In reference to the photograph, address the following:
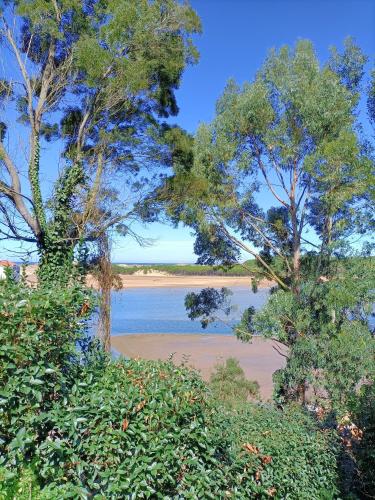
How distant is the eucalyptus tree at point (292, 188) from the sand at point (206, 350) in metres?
4.34

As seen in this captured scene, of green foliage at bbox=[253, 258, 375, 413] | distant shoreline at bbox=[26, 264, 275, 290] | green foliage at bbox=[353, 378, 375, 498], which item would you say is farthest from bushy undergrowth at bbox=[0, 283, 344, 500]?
distant shoreline at bbox=[26, 264, 275, 290]

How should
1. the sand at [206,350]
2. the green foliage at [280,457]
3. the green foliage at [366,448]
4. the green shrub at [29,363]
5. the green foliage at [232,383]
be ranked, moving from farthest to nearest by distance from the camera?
the sand at [206,350] < the green foliage at [232,383] < the green foliage at [366,448] < the green foliage at [280,457] < the green shrub at [29,363]

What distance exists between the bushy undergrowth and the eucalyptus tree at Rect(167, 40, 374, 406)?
790 centimetres

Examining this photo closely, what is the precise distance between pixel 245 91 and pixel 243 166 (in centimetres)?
210

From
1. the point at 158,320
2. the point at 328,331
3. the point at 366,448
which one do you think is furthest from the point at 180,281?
the point at 366,448

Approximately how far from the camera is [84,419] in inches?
87.4

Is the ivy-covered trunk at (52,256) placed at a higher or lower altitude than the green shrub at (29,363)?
higher

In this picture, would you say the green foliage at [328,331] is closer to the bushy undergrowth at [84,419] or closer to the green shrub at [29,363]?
the bushy undergrowth at [84,419]

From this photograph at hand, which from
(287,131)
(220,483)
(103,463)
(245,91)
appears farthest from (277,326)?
(103,463)

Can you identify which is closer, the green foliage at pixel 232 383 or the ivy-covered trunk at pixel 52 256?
Result: the ivy-covered trunk at pixel 52 256

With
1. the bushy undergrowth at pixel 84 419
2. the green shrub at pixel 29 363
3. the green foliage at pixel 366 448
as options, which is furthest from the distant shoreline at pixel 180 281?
the green shrub at pixel 29 363

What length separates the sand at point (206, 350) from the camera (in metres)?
16.9

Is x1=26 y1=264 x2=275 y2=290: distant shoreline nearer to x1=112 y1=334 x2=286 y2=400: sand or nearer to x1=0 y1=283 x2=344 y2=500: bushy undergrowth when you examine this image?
x1=112 y1=334 x2=286 y2=400: sand

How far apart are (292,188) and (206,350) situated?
1042cm
